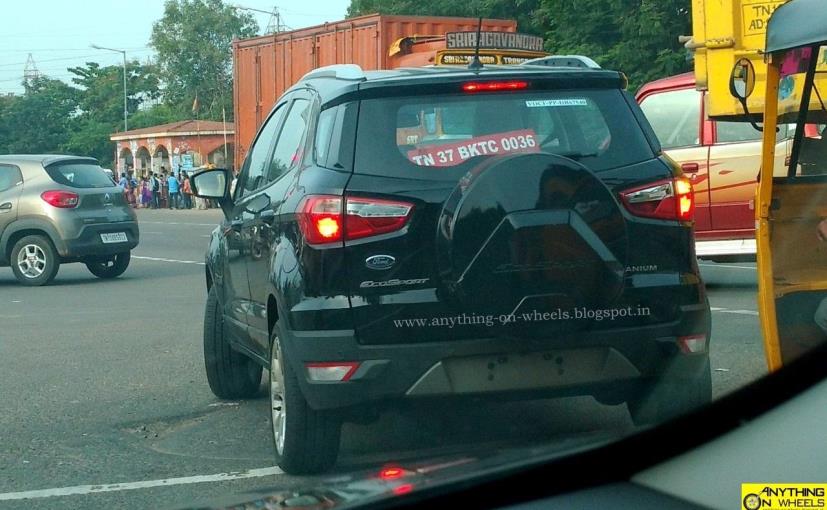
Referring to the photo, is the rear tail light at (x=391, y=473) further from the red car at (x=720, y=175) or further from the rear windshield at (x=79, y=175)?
the rear windshield at (x=79, y=175)

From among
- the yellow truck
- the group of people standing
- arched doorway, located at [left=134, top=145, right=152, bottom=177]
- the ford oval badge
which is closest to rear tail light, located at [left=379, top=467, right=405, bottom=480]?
the ford oval badge

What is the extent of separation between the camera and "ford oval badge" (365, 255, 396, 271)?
200 inches

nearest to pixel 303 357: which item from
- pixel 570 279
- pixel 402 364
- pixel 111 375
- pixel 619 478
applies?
Result: pixel 402 364

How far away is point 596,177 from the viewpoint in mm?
5070

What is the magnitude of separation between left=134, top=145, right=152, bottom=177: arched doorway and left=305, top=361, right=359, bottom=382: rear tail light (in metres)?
70.9

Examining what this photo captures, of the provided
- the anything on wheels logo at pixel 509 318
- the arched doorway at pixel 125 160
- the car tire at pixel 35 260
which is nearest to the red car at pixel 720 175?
the anything on wheels logo at pixel 509 318

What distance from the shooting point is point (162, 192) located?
5722 centimetres

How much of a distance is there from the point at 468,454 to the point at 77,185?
13.9 metres

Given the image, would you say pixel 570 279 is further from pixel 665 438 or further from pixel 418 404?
pixel 665 438

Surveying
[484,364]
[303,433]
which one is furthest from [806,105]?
[303,433]

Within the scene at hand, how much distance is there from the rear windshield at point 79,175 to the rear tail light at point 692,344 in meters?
12.7

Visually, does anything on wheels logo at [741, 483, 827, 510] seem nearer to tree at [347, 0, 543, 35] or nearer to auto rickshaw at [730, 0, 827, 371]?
auto rickshaw at [730, 0, 827, 371]

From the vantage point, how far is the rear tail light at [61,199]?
16422 millimetres

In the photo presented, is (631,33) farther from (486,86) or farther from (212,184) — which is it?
(486,86)
